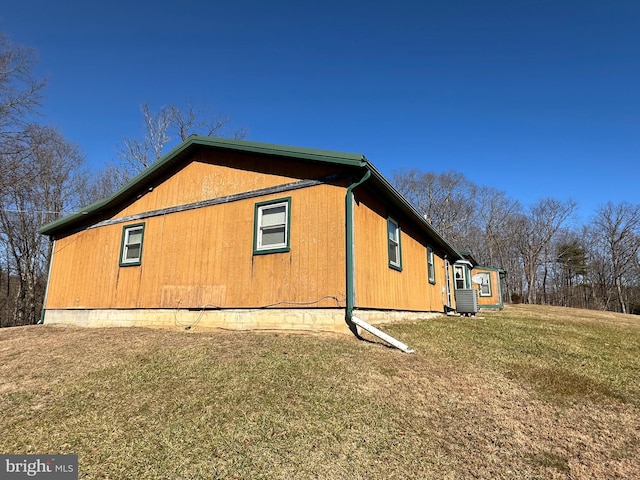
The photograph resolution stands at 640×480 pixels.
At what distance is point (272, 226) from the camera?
8.77m

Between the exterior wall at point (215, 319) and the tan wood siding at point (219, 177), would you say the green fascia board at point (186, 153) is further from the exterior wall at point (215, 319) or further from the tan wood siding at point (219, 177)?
the exterior wall at point (215, 319)

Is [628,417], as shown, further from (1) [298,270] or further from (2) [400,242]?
(2) [400,242]

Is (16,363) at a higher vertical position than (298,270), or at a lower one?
lower

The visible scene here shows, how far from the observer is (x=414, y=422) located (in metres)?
3.98

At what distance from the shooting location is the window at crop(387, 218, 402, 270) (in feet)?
32.5

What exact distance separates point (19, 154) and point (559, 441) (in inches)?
865

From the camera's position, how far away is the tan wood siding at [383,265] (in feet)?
26.3

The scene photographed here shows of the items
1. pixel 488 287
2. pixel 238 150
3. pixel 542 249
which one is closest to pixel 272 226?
pixel 238 150

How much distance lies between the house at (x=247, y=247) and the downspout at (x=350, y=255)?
2 cm

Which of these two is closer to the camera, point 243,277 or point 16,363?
point 16,363

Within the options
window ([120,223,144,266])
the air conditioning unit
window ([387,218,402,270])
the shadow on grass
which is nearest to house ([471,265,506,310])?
the air conditioning unit

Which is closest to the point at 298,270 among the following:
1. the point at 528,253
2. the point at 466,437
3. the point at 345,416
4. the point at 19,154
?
the point at 345,416

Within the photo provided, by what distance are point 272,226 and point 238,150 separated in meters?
2.51

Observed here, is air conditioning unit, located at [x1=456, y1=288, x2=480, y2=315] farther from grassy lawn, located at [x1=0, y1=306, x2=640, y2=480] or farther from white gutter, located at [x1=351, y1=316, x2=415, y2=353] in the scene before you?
white gutter, located at [x1=351, y1=316, x2=415, y2=353]
